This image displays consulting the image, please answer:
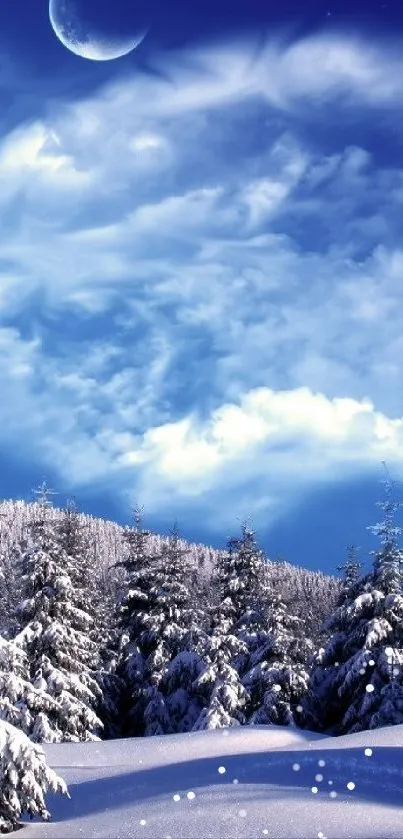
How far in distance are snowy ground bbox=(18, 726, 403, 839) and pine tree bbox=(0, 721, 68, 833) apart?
594mm

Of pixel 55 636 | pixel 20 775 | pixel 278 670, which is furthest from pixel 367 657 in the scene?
pixel 20 775

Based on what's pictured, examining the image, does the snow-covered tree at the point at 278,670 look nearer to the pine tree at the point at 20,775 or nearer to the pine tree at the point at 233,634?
the pine tree at the point at 233,634

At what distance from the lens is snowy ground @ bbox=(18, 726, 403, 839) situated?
9562 mm

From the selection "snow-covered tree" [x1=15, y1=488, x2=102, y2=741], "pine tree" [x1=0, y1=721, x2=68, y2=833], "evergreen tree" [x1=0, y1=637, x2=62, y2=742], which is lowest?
"pine tree" [x1=0, y1=721, x2=68, y2=833]

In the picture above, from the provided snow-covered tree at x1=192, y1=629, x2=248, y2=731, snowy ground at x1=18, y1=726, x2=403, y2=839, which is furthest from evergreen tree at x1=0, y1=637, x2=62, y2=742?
snow-covered tree at x1=192, y1=629, x2=248, y2=731

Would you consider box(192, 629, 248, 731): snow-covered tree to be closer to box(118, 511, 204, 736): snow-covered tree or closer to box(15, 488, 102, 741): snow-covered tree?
box(118, 511, 204, 736): snow-covered tree

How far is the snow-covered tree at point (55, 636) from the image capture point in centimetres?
2486

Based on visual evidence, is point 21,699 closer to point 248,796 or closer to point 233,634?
point 233,634

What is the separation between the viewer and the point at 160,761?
15.7 meters

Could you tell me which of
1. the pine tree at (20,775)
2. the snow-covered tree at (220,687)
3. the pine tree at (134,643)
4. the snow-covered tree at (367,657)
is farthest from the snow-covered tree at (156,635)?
the pine tree at (20,775)

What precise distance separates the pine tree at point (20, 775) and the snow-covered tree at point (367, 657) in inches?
616

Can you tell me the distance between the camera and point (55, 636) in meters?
25.8

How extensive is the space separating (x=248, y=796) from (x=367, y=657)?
50.2ft

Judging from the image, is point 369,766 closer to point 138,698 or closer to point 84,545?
point 138,698
